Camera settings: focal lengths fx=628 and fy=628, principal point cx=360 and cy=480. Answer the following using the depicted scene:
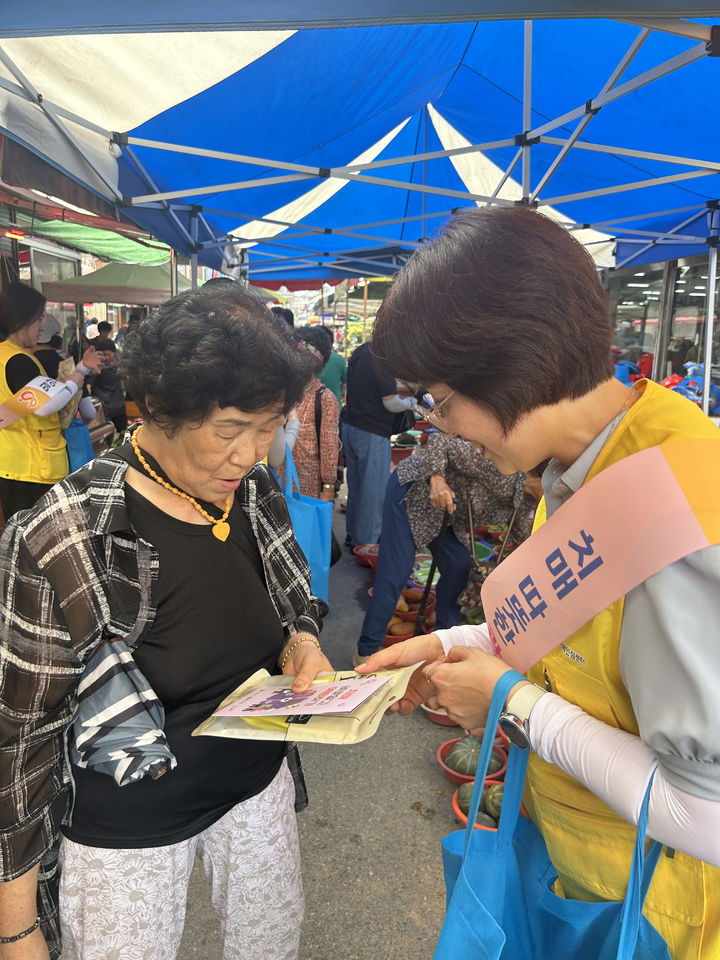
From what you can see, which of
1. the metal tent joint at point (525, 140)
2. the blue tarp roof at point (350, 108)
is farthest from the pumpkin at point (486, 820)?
the metal tent joint at point (525, 140)

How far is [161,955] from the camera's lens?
1.32 m

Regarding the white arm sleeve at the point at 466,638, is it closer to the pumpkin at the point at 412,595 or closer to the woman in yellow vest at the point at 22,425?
the pumpkin at the point at 412,595

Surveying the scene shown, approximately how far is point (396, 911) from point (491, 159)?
6.20 metres

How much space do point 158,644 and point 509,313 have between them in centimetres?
93

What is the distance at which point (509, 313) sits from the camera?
0.91m

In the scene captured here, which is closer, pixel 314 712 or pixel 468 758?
pixel 314 712

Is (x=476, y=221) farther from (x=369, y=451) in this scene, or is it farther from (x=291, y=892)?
(x=369, y=451)

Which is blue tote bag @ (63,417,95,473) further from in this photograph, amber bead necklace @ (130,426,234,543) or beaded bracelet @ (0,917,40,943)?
beaded bracelet @ (0,917,40,943)

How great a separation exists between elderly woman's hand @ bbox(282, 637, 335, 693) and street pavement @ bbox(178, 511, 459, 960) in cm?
126

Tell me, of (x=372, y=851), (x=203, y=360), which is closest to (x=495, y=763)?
(x=372, y=851)

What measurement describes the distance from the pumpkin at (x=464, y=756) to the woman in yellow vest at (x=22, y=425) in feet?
9.60

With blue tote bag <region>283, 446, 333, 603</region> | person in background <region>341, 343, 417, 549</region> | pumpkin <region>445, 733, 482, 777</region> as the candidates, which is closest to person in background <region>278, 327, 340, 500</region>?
person in background <region>341, 343, 417, 549</region>

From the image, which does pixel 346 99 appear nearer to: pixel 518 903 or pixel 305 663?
pixel 305 663

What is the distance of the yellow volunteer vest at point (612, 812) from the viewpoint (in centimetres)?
92
